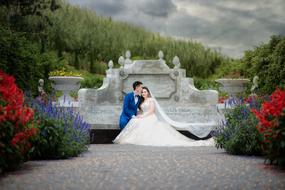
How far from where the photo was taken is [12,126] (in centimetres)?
841

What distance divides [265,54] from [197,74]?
14298 millimetres

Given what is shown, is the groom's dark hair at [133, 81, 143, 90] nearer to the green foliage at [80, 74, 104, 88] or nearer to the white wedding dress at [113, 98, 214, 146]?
the white wedding dress at [113, 98, 214, 146]

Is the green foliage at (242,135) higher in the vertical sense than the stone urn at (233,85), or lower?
lower

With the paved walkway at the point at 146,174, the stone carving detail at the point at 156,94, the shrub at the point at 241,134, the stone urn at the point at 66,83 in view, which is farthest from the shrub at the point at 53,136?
the stone urn at the point at 66,83

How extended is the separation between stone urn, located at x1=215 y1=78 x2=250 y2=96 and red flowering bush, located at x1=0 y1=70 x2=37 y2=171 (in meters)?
11.0

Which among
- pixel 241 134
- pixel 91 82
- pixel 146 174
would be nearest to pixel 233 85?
pixel 241 134

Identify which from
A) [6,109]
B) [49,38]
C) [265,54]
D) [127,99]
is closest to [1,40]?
[127,99]

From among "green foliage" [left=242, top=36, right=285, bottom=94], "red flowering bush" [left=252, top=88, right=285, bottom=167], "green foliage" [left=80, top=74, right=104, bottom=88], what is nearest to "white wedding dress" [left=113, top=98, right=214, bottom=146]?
"green foliage" [left=242, top=36, right=285, bottom=94]

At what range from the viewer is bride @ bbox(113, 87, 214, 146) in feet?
53.3

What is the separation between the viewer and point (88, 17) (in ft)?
141

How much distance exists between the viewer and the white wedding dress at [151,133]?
1623 centimetres

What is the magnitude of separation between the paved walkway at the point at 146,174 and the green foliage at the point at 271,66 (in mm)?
11105

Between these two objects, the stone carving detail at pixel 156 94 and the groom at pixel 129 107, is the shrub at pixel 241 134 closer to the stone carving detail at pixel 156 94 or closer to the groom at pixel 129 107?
the groom at pixel 129 107

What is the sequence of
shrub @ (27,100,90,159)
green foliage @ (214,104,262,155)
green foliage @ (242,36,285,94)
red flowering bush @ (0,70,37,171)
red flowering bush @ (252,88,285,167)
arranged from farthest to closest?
1. green foliage @ (242,36,285,94)
2. green foliage @ (214,104,262,155)
3. shrub @ (27,100,90,159)
4. red flowering bush @ (252,88,285,167)
5. red flowering bush @ (0,70,37,171)
